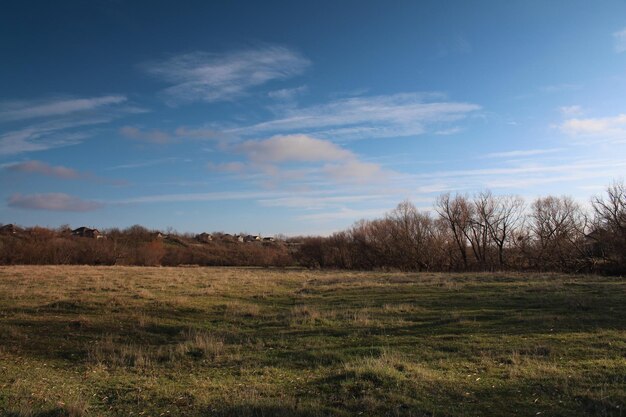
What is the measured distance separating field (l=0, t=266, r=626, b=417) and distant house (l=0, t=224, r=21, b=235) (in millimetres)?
73143

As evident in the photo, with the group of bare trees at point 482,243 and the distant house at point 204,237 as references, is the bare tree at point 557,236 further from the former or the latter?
the distant house at point 204,237

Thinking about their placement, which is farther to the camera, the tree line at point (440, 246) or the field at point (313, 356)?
the tree line at point (440, 246)

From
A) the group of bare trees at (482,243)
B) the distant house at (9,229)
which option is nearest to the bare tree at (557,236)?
the group of bare trees at (482,243)

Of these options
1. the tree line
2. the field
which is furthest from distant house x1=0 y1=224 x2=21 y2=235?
the field

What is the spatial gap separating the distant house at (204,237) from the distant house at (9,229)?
47.4 meters

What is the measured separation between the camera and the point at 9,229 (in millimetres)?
87000

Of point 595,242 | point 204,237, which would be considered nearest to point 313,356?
point 595,242

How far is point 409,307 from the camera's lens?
64.0 feet

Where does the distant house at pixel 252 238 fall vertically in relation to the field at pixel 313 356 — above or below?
above

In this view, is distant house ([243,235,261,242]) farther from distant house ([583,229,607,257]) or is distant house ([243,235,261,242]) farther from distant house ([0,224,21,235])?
distant house ([583,229,607,257])

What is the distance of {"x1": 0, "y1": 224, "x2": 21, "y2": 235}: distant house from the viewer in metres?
83.0

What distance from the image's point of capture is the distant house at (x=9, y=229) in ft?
272

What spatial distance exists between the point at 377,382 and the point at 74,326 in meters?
11.5

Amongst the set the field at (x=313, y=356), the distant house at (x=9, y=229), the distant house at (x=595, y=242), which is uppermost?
the distant house at (x=9, y=229)
